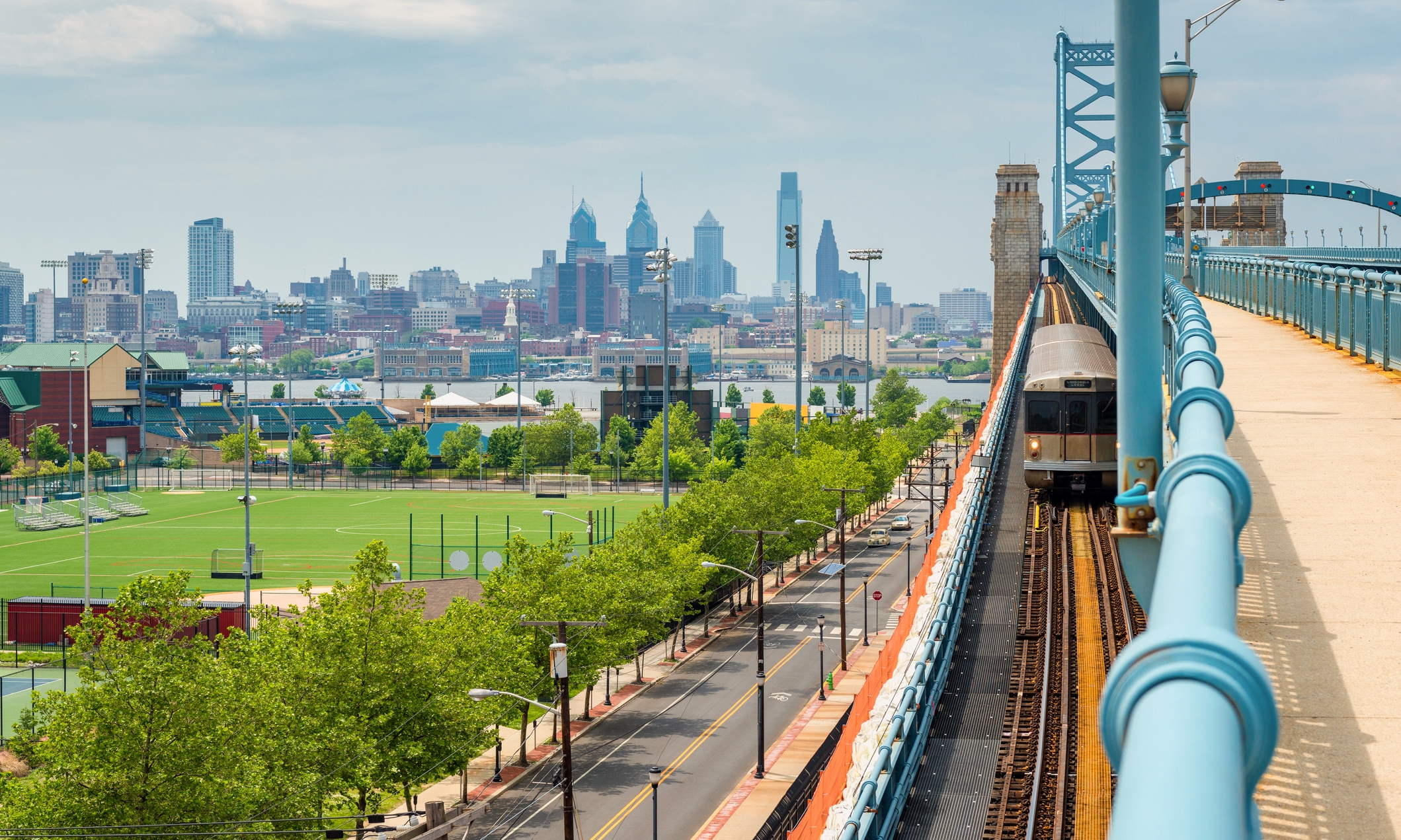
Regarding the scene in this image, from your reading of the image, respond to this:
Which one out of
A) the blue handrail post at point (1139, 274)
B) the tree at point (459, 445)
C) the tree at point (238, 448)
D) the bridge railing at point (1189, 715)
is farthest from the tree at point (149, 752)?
the tree at point (238, 448)

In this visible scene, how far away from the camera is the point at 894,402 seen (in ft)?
474

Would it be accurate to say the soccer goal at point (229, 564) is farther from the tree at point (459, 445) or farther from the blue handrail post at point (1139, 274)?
the blue handrail post at point (1139, 274)

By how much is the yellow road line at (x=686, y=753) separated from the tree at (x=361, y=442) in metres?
81.1

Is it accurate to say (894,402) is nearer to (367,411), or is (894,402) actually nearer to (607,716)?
(367,411)

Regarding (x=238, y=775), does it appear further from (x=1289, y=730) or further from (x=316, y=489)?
(x=316, y=489)

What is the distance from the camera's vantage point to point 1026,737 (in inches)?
619

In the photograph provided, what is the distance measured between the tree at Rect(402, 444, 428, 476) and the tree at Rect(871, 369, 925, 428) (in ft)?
159

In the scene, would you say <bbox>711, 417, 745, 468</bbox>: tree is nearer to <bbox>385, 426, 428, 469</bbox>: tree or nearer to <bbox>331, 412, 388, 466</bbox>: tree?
<bbox>385, 426, 428, 469</bbox>: tree

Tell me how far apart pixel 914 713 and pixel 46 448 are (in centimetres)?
12046

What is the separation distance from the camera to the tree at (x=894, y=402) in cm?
14038

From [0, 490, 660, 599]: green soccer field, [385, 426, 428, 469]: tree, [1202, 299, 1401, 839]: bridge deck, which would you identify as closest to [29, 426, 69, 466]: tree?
[0, 490, 660, 599]: green soccer field

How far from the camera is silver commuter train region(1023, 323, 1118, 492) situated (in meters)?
29.6

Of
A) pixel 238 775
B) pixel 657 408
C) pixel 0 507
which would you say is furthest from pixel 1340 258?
pixel 0 507

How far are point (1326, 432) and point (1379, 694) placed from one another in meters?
7.40
